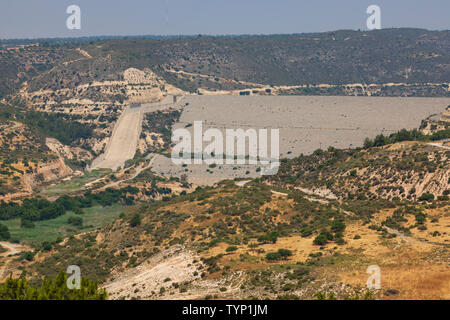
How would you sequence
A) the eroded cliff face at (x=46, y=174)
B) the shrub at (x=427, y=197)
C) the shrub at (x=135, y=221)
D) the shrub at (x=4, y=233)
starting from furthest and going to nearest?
the eroded cliff face at (x=46, y=174) < the shrub at (x=4, y=233) < the shrub at (x=427, y=197) < the shrub at (x=135, y=221)

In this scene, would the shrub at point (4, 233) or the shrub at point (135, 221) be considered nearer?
the shrub at point (135, 221)

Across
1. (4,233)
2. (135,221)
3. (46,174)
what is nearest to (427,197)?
(135,221)

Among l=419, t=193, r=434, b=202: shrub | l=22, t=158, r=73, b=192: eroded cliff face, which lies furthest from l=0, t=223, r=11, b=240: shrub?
l=419, t=193, r=434, b=202: shrub

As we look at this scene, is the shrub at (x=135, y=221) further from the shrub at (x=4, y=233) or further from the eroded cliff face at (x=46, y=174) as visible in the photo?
the eroded cliff face at (x=46, y=174)

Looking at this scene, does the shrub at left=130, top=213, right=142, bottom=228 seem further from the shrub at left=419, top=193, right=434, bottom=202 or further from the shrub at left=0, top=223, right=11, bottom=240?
the shrub at left=419, top=193, right=434, bottom=202

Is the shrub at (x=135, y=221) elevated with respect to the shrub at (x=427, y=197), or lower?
lower

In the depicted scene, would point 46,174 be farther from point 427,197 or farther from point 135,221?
point 427,197

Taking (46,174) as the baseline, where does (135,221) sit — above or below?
above

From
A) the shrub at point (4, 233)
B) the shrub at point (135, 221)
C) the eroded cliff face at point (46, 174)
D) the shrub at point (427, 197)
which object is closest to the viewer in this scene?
the shrub at point (135, 221)

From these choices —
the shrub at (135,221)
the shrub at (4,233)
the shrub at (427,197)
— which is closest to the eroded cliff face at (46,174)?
the shrub at (4,233)

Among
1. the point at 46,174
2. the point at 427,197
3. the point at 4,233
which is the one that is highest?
the point at 427,197

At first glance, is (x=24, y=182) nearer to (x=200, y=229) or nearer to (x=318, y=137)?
(x=200, y=229)
